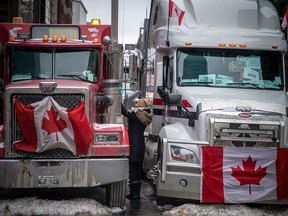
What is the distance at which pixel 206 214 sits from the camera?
8227 mm

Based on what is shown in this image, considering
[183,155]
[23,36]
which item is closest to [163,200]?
[183,155]

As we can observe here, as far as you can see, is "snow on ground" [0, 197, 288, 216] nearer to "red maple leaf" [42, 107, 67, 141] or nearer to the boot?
"red maple leaf" [42, 107, 67, 141]

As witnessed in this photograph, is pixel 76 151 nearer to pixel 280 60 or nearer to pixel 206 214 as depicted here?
pixel 206 214

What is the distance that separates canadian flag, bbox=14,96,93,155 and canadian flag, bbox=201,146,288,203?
6.52ft

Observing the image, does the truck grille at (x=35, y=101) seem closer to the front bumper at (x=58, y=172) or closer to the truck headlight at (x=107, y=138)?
the front bumper at (x=58, y=172)

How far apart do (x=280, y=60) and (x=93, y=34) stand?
11.6 feet

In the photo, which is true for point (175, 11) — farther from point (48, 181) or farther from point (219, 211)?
point (48, 181)

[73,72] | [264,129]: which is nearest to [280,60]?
[264,129]

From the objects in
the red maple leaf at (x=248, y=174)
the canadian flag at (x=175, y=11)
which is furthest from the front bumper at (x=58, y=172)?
the canadian flag at (x=175, y=11)

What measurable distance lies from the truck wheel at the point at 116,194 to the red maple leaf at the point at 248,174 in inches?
72.2

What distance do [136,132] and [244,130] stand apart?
2586 mm

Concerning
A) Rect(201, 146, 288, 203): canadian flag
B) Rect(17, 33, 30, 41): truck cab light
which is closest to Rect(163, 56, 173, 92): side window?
Rect(201, 146, 288, 203): canadian flag

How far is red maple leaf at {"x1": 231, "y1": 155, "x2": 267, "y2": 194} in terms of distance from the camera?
8.36 metres

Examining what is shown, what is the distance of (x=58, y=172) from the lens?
27.3 feet
